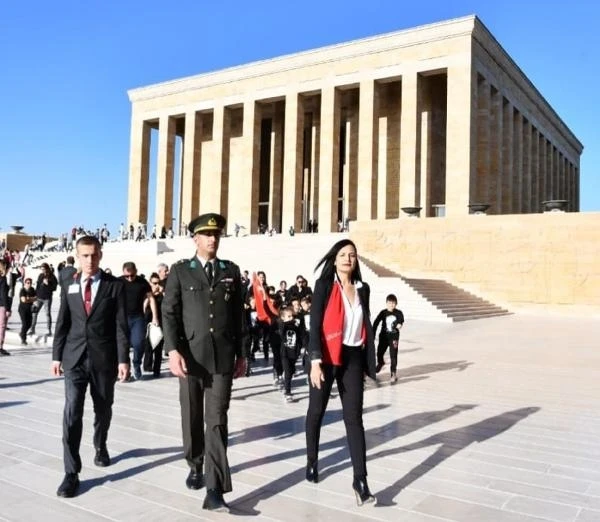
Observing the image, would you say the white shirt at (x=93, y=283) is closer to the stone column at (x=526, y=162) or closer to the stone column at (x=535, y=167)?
the stone column at (x=526, y=162)

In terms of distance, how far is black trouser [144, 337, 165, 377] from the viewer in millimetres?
8328

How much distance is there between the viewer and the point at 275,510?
138 inches

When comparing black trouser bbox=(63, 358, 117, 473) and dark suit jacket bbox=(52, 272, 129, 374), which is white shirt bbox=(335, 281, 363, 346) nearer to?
dark suit jacket bbox=(52, 272, 129, 374)

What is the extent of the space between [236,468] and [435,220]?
22923 mm

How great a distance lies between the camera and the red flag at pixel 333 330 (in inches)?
152

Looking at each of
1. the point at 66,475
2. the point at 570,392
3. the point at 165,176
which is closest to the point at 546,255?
the point at 570,392

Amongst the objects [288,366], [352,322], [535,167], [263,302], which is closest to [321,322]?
[352,322]

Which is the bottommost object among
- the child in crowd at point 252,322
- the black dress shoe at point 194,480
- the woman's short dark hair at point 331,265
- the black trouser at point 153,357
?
the black dress shoe at point 194,480

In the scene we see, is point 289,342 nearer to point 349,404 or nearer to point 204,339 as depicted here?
point 349,404

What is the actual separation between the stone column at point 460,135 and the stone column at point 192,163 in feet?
57.5

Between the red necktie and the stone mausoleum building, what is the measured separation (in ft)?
88.9

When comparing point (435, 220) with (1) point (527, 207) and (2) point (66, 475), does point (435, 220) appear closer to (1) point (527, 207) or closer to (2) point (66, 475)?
(1) point (527, 207)

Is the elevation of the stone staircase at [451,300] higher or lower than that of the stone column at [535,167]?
lower

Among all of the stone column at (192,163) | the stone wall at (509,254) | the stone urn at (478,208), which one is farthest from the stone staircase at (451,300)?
the stone column at (192,163)
